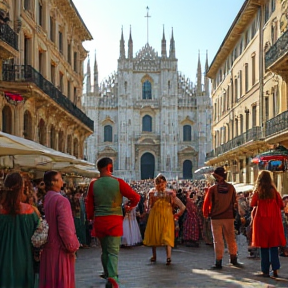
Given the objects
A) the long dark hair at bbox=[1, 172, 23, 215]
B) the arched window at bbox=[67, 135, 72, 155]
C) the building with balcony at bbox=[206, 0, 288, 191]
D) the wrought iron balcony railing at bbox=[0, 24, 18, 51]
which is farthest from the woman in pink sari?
the arched window at bbox=[67, 135, 72, 155]

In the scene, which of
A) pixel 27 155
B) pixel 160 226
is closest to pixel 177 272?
pixel 160 226

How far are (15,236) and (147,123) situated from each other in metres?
63.4

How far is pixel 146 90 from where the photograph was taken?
69.0 metres

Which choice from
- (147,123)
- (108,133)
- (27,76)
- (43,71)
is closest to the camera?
(27,76)

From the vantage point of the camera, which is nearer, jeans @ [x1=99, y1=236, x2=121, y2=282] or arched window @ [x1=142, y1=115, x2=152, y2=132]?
jeans @ [x1=99, y1=236, x2=121, y2=282]

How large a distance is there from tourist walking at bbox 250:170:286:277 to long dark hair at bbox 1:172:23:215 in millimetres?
4440

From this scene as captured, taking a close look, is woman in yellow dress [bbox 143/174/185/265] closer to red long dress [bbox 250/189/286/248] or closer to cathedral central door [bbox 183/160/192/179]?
red long dress [bbox 250/189/286/248]

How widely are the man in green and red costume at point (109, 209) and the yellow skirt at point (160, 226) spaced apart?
2.44m

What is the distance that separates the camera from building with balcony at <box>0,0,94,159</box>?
2089cm

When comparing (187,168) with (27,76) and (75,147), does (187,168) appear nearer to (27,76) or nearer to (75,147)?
(75,147)

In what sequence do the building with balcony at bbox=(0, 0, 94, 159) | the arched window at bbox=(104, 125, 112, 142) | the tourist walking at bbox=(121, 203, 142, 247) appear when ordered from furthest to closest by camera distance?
1. the arched window at bbox=(104, 125, 112, 142)
2. the building with balcony at bbox=(0, 0, 94, 159)
3. the tourist walking at bbox=(121, 203, 142, 247)

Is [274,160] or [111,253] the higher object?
[274,160]

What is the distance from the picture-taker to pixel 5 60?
20859mm

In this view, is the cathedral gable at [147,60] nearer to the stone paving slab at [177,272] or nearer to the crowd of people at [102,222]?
the crowd of people at [102,222]
